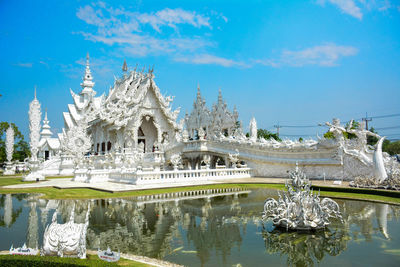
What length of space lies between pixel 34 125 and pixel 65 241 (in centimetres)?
2146

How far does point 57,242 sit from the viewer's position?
518cm

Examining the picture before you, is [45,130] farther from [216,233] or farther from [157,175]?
[216,233]

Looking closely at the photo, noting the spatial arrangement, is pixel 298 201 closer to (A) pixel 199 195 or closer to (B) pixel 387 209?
(B) pixel 387 209

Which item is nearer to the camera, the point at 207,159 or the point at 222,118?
the point at 207,159

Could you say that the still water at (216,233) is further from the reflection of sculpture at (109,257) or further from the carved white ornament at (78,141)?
the carved white ornament at (78,141)

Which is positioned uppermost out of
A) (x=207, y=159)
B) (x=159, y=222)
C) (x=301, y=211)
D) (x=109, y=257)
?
(x=207, y=159)

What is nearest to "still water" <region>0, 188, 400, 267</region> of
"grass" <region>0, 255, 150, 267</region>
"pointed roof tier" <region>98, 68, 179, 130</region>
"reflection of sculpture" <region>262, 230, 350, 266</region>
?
"reflection of sculpture" <region>262, 230, 350, 266</region>

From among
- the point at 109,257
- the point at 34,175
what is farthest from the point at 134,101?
the point at 109,257

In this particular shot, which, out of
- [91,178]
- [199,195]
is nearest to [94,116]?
[91,178]

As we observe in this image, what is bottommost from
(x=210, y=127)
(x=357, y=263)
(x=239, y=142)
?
(x=357, y=263)

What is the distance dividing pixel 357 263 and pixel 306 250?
0.98m

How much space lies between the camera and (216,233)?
7.71m

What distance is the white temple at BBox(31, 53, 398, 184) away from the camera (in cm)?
1962

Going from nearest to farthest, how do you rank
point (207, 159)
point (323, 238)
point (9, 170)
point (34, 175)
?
point (323, 238) < point (34, 175) < point (207, 159) < point (9, 170)
